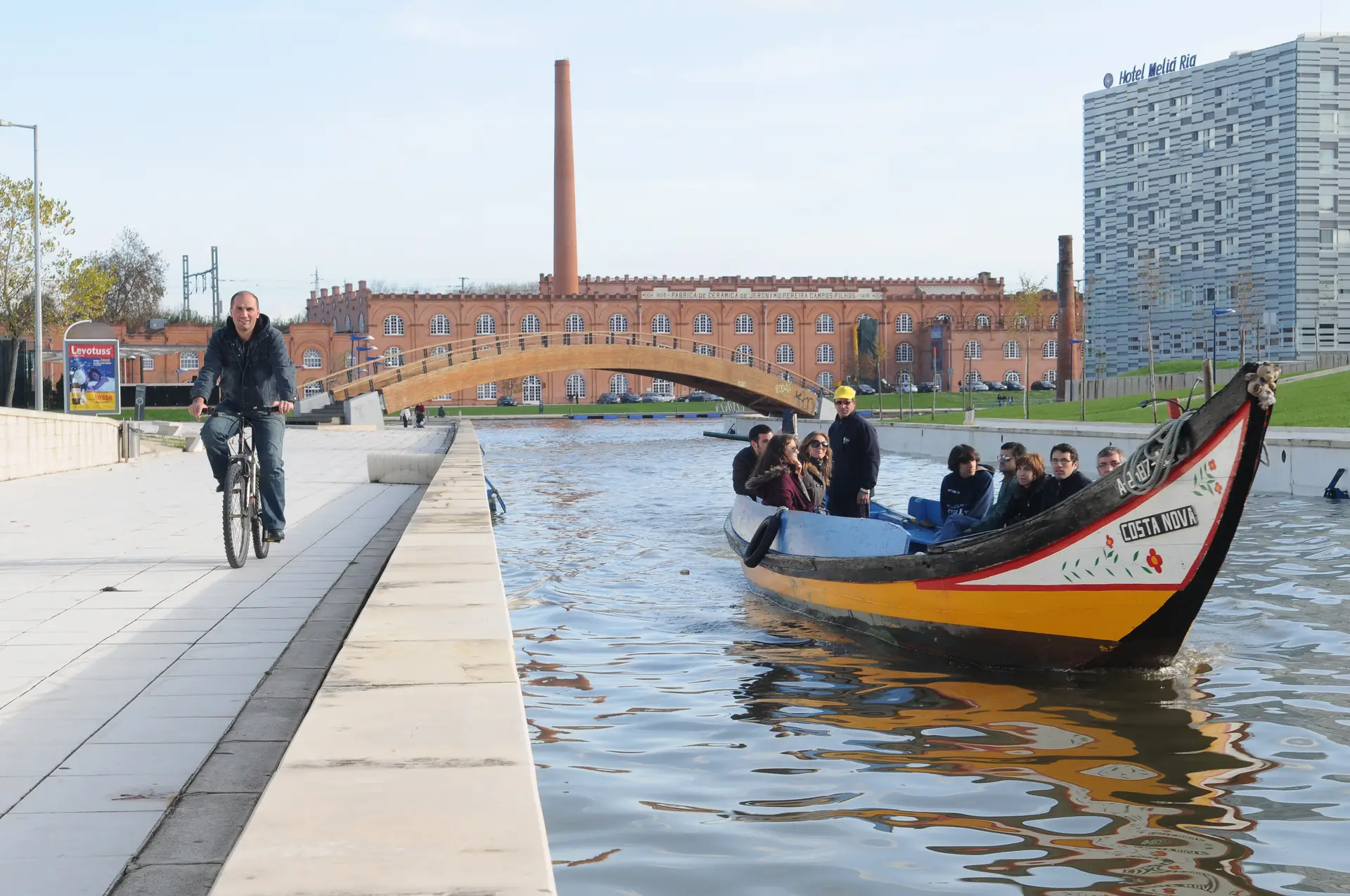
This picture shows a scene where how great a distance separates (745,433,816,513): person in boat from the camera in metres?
12.6

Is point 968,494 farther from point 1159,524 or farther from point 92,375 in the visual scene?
point 92,375

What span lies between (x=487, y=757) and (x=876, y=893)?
6.54ft

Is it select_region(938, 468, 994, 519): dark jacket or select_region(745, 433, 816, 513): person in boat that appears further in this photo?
select_region(745, 433, 816, 513): person in boat

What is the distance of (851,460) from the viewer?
40.4 feet

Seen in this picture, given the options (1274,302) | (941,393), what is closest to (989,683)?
(1274,302)

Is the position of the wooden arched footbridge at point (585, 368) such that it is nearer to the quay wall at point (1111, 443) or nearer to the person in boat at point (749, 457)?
the quay wall at point (1111, 443)

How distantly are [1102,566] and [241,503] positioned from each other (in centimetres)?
591

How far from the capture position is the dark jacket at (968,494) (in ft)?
38.6

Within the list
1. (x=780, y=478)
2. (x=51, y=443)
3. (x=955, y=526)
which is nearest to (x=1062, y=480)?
(x=955, y=526)

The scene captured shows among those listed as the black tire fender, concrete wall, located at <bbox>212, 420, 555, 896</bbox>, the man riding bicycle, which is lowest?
the black tire fender

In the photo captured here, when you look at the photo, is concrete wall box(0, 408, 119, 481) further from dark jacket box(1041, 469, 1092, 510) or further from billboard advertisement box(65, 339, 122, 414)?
dark jacket box(1041, 469, 1092, 510)

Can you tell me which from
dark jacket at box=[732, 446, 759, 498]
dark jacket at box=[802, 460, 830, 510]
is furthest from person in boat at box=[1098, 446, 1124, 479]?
dark jacket at box=[732, 446, 759, 498]

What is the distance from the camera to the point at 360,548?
36.4 feet

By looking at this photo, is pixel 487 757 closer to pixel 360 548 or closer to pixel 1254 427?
pixel 1254 427
